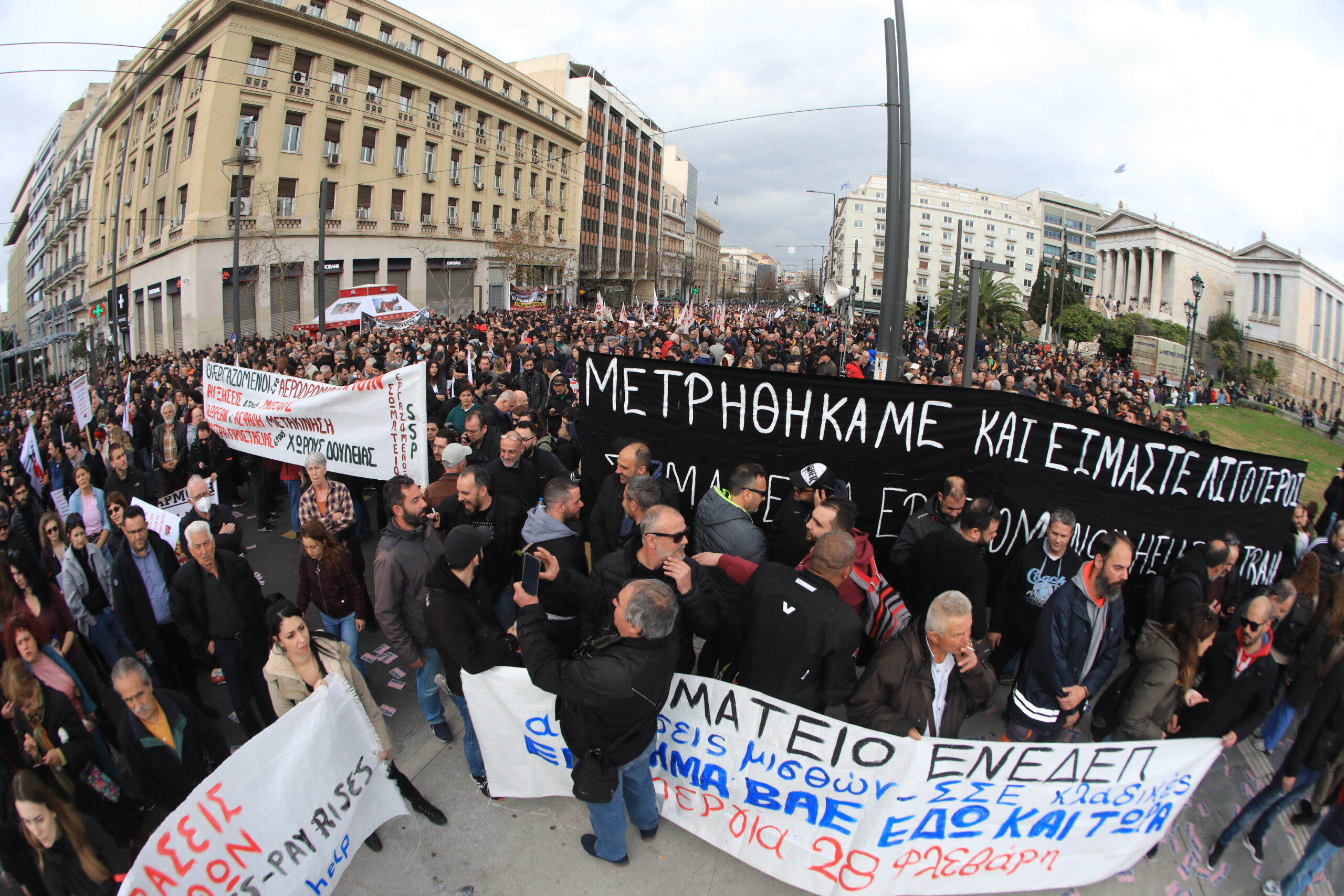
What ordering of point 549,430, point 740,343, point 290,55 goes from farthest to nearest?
point 290,55, point 740,343, point 549,430

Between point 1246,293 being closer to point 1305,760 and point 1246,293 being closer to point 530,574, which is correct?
point 1305,760

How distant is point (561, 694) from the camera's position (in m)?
2.96

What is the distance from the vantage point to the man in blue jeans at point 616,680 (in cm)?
282

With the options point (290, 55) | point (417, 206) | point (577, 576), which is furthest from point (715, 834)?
point (417, 206)

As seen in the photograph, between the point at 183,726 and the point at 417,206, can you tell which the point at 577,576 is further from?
the point at 417,206

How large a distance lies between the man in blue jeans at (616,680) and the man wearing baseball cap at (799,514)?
4.54 ft

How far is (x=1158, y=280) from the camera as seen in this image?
81562mm

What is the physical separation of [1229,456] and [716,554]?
401 cm

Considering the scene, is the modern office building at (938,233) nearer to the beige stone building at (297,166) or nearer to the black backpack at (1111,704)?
the beige stone building at (297,166)

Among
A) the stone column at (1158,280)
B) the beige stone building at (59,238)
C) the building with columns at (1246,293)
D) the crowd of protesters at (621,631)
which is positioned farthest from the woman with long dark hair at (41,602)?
the stone column at (1158,280)

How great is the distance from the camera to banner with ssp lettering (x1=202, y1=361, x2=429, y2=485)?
6309mm

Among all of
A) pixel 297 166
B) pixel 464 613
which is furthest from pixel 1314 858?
pixel 297 166

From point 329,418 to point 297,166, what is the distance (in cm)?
3399

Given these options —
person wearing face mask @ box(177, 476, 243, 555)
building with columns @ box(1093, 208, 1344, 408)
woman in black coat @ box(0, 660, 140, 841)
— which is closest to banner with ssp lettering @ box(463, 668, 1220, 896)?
woman in black coat @ box(0, 660, 140, 841)
